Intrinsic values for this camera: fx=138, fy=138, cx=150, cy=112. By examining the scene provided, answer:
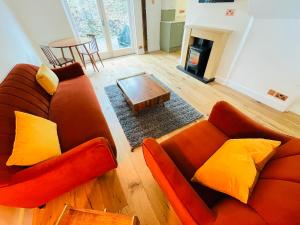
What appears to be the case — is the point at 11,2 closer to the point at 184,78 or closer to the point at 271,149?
the point at 184,78

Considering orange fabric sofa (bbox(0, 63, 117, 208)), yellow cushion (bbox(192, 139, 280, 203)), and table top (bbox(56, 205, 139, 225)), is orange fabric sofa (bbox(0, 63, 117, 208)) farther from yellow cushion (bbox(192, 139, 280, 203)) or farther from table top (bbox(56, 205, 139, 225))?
yellow cushion (bbox(192, 139, 280, 203))

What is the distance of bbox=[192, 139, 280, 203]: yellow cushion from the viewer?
2.07ft

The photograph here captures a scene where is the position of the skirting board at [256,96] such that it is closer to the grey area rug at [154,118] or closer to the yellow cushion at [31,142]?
the grey area rug at [154,118]

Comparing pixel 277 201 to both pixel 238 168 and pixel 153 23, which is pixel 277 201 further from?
pixel 153 23

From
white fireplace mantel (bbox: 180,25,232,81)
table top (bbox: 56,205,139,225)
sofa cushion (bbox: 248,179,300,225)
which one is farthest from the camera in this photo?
white fireplace mantel (bbox: 180,25,232,81)

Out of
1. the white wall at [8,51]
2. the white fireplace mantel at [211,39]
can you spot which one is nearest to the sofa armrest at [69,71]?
the white wall at [8,51]

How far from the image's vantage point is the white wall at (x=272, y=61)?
5.82 ft

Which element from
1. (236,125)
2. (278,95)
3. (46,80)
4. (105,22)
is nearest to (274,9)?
(278,95)

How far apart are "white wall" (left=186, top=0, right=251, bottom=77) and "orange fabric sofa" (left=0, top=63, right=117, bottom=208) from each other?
241cm

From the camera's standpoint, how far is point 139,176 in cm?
138

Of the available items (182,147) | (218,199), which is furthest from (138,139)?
(218,199)

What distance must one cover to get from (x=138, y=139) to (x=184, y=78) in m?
1.88

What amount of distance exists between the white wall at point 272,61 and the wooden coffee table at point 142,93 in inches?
59.2

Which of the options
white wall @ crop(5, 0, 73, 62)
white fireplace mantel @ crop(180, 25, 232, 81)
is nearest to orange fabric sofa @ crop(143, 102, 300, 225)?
white fireplace mantel @ crop(180, 25, 232, 81)
